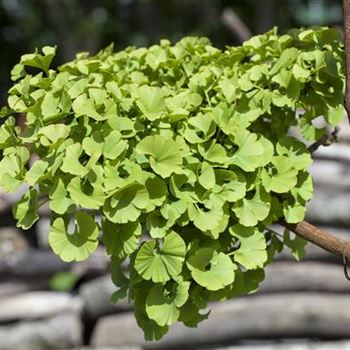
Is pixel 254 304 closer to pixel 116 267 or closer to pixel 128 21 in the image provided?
pixel 116 267

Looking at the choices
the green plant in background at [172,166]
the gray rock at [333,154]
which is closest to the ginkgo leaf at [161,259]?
the green plant in background at [172,166]

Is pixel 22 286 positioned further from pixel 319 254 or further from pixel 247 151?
pixel 247 151

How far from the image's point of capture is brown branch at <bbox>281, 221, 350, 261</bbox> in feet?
4.48

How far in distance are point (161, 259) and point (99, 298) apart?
6.24 ft

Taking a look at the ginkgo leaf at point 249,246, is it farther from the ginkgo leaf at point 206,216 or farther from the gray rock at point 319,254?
the gray rock at point 319,254

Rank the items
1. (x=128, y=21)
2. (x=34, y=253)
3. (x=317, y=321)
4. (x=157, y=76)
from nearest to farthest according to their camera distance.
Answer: (x=157, y=76) → (x=317, y=321) → (x=34, y=253) → (x=128, y=21)

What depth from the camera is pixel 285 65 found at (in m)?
1.35

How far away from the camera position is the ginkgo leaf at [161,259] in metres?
1.23

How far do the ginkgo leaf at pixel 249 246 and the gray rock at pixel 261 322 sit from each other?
Result: 173 cm

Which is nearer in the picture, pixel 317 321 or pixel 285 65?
pixel 285 65

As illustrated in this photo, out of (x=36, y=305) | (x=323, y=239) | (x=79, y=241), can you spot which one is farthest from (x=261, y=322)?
(x=79, y=241)

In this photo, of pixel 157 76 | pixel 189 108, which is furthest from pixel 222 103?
pixel 157 76

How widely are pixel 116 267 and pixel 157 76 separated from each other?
0.37 metres

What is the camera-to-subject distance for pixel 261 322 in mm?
2990
